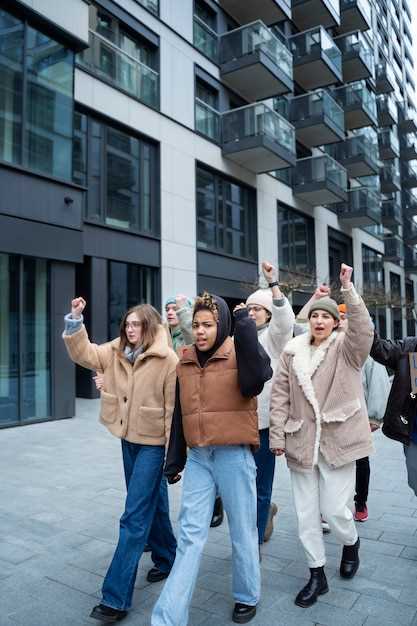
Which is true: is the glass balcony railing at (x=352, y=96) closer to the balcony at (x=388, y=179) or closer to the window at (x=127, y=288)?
the balcony at (x=388, y=179)

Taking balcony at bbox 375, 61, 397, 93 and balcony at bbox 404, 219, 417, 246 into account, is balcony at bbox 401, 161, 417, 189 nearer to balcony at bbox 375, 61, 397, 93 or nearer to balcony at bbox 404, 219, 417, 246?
balcony at bbox 404, 219, 417, 246

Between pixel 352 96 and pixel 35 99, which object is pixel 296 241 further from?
pixel 35 99

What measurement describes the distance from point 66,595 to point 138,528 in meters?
0.73

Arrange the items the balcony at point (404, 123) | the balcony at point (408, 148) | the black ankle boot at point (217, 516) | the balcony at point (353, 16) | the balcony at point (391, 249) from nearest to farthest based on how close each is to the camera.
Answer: the black ankle boot at point (217, 516)
the balcony at point (353, 16)
the balcony at point (391, 249)
the balcony at point (408, 148)
the balcony at point (404, 123)

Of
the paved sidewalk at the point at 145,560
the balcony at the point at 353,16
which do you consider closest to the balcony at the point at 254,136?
the paved sidewalk at the point at 145,560

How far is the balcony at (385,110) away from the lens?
32719 mm

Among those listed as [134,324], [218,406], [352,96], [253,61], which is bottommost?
[218,406]

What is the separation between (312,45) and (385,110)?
45.9ft

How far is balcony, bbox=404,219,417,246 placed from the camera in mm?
39031

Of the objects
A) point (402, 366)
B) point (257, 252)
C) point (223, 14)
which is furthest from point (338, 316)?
point (223, 14)

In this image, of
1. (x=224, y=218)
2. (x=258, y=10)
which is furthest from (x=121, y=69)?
(x=258, y=10)

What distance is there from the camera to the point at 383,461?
7109mm

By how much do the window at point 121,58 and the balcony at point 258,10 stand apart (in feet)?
15.9

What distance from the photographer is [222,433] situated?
2830 millimetres
